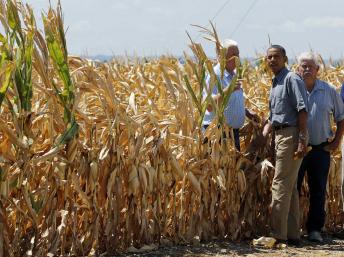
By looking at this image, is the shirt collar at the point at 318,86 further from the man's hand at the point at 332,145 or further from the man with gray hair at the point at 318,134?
the man's hand at the point at 332,145

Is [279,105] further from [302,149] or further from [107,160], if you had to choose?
[107,160]

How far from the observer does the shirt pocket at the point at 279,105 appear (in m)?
6.09

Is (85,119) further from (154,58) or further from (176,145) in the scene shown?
(154,58)

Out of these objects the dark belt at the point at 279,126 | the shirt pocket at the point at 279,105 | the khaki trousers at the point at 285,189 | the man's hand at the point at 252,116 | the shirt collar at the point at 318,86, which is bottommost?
the khaki trousers at the point at 285,189

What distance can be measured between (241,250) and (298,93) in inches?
52.9

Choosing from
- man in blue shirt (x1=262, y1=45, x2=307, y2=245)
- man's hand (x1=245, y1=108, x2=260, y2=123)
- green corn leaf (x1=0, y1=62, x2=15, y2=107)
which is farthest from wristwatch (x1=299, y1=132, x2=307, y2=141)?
green corn leaf (x1=0, y1=62, x2=15, y2=107)

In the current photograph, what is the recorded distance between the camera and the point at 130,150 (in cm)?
561

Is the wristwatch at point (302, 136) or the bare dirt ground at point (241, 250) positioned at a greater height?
the wristwatch at point (302, 136)

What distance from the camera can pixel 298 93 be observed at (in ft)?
19.6

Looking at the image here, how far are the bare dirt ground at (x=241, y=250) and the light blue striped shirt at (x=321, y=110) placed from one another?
91cm

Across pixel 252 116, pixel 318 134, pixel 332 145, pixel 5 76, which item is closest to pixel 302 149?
pixel 318 134

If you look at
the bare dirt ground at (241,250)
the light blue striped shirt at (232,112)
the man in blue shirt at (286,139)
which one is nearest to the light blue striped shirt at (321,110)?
the man in blue shirt at (286,139)

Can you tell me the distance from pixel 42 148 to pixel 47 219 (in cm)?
49

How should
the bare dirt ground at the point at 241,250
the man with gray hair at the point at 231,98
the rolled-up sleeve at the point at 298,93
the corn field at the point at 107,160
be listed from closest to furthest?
the corn field at the point at 107,160, the bare dirt ground at the point at 241,250, the rolled-up sleeve at the point at 298,93, the man with gray hair at the point at 231,98
